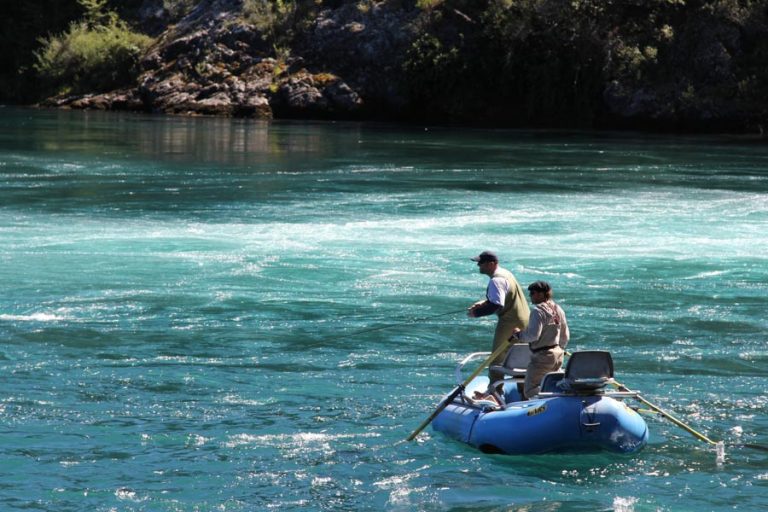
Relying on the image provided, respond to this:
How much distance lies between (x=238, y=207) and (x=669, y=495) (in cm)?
1879

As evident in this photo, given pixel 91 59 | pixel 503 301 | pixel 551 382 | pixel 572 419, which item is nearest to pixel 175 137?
pixel 91 59

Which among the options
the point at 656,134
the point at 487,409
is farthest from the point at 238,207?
the point at 656,134

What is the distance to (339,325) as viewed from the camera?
17312mm

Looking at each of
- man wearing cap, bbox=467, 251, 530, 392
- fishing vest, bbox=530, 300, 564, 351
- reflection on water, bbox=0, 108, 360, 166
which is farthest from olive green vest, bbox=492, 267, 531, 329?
reflection on water, bbox=0, 108, 360, 166

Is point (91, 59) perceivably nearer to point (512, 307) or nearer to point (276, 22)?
point (276, 22)

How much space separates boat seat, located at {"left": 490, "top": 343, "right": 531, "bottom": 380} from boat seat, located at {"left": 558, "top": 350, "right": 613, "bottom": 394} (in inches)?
31.3

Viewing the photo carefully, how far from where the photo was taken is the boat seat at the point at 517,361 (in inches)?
473

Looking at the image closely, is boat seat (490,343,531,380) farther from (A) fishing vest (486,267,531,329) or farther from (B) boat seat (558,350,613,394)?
(B) boat seat (558,350,613,394)

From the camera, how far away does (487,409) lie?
11906mm

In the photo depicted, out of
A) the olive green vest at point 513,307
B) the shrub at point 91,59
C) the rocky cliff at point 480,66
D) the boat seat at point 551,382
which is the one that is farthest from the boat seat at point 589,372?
the shrub at point 91,59

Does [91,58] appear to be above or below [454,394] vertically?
above

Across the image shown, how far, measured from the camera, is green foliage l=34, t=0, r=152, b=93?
68875 mm

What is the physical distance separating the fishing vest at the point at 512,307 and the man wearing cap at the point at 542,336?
0.29 meters

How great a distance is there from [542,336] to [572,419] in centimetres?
83
